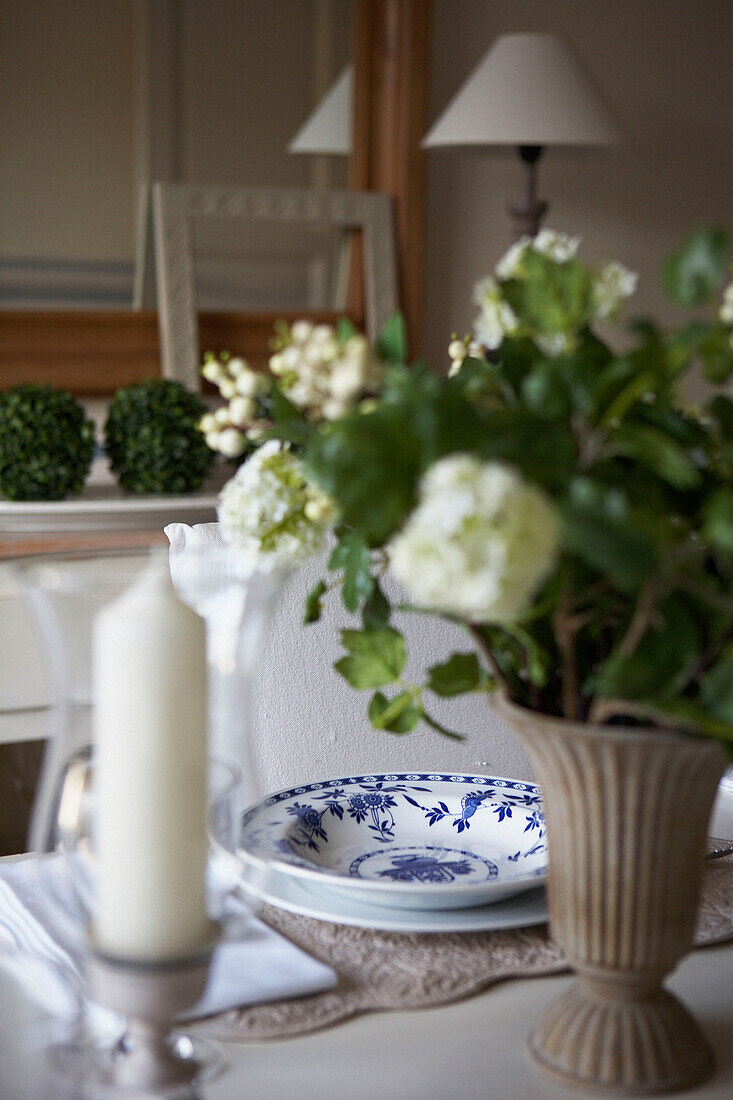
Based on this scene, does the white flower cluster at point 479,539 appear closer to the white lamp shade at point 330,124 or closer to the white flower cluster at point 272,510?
the white flower cluster at point 272,510

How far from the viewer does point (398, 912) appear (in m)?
0.68

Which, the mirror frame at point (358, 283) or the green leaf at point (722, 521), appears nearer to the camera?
the green leaf at point (722, 521)

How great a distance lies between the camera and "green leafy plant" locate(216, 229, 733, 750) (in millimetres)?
395

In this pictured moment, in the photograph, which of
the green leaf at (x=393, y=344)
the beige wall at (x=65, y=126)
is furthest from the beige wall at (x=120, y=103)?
the green leaf at (x=393, y=344)

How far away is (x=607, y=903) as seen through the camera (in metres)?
0.52

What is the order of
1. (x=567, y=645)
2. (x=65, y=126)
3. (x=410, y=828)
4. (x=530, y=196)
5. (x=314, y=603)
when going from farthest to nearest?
(x=530, y=196) < (x=65, y=126) < (x=410, y=828) < (x=314, y=603) < (x=567, y=645)

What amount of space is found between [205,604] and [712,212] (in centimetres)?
288

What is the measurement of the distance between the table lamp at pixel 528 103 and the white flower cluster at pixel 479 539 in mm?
2055

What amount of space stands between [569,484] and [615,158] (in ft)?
8.82

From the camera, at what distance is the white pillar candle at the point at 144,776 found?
471mm

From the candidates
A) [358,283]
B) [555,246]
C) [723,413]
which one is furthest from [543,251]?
[358,283]

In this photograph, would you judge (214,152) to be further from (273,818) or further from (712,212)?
(273,818)

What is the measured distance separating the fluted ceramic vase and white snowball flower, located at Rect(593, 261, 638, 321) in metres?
0.17

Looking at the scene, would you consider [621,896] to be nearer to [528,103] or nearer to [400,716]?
[400,716]
